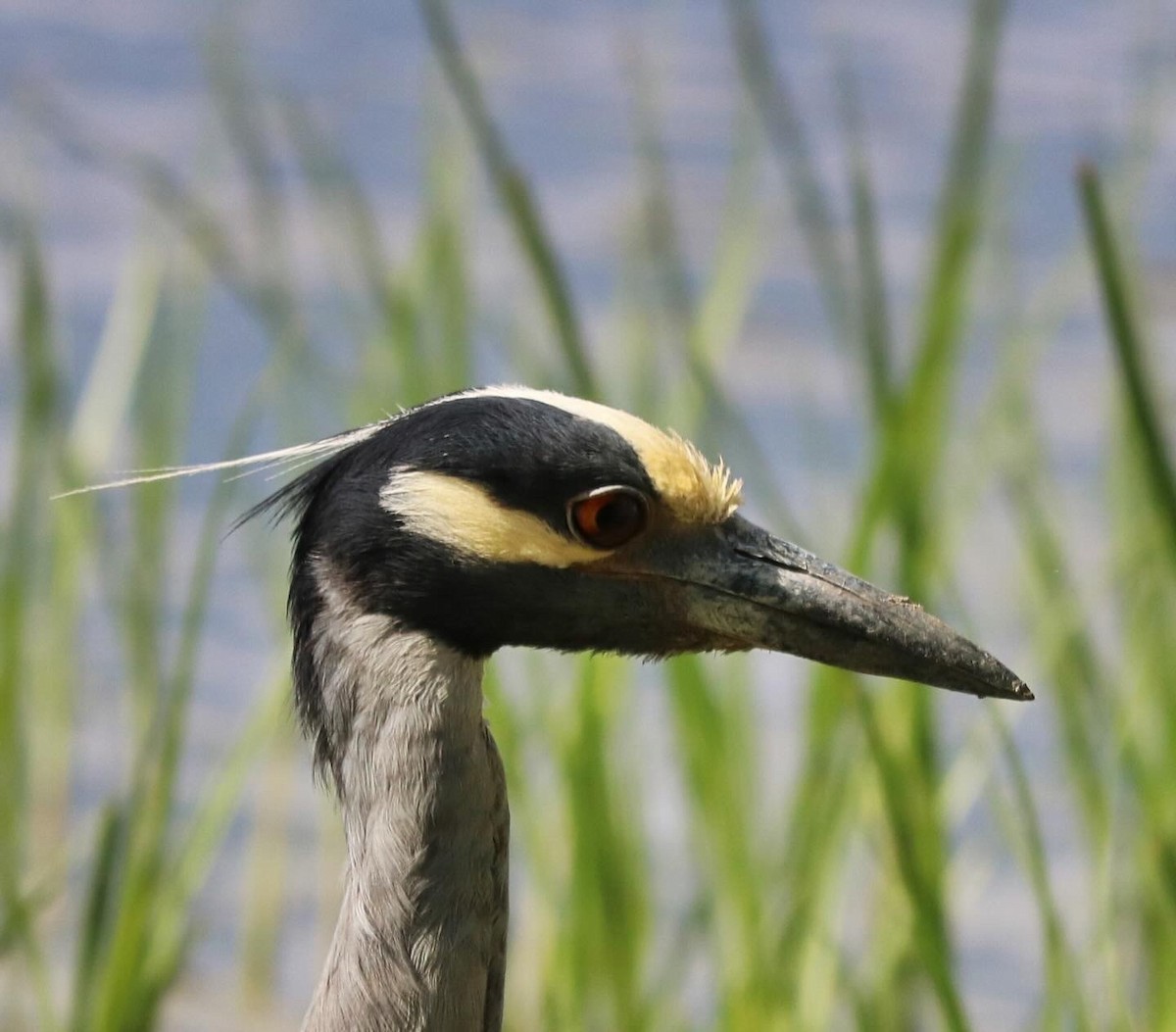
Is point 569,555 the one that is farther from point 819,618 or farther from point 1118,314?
point 1118,314

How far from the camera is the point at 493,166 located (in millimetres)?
1788

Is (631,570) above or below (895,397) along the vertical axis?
below

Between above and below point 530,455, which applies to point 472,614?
below

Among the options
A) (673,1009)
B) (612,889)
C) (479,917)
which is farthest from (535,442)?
(673,1009)

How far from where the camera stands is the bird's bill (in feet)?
4.65

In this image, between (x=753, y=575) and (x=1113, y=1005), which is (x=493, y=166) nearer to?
(x=753, y=575)

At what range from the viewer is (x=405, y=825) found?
4.55 feet

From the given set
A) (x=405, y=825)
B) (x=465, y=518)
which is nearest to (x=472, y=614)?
(x=465, y=518)

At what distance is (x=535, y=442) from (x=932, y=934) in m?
0.81

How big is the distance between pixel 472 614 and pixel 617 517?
16 cm

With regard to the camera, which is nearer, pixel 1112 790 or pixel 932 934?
pixel 932 934

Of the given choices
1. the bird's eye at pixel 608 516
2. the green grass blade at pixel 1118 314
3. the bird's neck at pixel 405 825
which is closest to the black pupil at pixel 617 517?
the bird's eye at pixel 608 516

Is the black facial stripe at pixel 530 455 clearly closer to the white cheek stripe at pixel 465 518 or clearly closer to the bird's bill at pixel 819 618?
the white cheek stripe at pixel 465 518

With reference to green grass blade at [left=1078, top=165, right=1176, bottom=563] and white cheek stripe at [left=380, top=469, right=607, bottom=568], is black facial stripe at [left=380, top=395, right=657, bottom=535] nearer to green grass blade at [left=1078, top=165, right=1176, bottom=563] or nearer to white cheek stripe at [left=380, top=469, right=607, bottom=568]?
white cheek stripe at [left=380, top=469, right=607, bottom=568]
